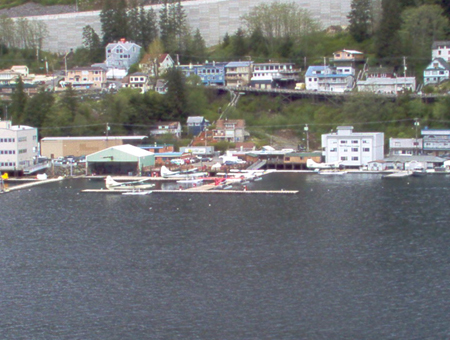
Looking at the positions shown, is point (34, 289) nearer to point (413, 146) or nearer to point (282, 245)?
point (282, 245)

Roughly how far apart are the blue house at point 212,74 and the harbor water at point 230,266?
1726cm

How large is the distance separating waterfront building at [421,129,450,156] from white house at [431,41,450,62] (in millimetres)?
6981

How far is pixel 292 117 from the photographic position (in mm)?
38344

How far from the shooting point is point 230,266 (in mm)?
17219

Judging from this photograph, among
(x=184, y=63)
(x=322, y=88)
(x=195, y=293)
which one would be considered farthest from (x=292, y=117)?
(x=195, y=293)

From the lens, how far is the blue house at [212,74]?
43344 mm

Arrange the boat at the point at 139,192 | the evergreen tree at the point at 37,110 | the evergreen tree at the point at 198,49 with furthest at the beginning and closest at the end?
the evergreen tree at the point at 198,49 < the evergreen tree at the point at 37,110 < the boat at the point at 139,192

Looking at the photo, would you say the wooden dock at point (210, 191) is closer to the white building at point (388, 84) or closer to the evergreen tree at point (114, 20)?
the white building at point (388, 84)

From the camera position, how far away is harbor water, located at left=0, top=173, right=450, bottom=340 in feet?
44.7

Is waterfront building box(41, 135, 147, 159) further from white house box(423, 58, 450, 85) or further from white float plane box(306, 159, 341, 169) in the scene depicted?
white house box(423, 58, 450, 85)

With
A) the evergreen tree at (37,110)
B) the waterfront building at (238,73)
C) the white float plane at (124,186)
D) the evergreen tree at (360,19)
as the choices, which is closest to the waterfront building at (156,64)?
the waterfront building at (238,73)

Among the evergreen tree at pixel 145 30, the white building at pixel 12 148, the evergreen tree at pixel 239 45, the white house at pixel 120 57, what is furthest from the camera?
the evergreen tree at pixel 145 30

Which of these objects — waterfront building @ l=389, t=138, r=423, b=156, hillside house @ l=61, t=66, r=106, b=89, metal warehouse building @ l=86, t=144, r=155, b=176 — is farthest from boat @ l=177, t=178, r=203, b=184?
hillside house @ l=61, t=66, r=106, b=89

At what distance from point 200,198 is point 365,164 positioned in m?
9.64
